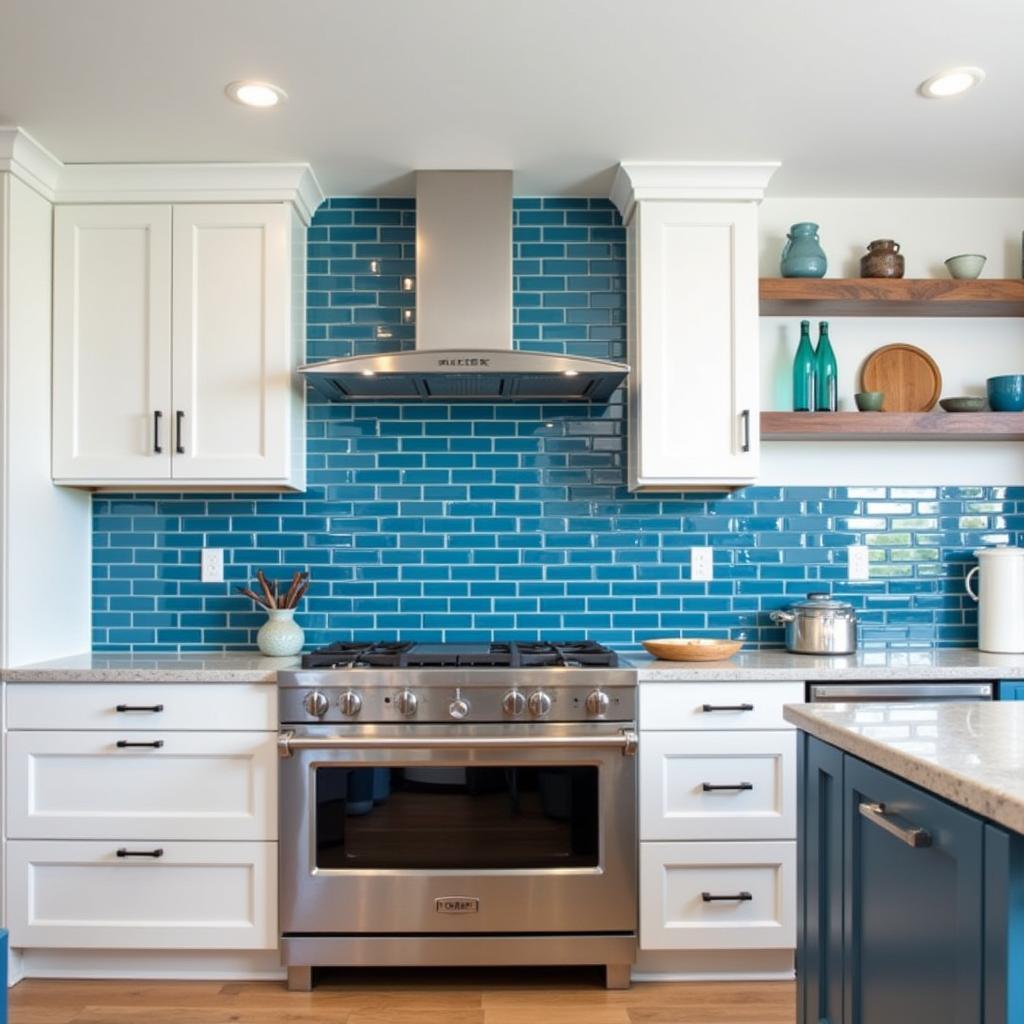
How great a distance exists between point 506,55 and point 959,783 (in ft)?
6.57

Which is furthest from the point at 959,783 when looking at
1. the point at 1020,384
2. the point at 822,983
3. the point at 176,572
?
the point at 176,572

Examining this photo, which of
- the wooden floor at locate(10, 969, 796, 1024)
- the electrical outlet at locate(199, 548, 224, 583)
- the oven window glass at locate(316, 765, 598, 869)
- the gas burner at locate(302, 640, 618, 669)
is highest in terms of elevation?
the electrical outlet at locate(199, 548, 224, 583)

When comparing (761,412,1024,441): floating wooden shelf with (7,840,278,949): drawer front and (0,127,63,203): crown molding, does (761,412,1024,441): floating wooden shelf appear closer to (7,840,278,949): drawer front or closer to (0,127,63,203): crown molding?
(7,840,278,949): drawer front

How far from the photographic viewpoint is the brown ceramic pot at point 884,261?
3.10 meters

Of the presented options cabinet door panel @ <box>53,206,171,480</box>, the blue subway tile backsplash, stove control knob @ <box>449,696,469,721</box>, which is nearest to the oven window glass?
stove control knob @ <box>449,696,469,721</box>

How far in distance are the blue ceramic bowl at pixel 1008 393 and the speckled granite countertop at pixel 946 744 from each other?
1.80 metres

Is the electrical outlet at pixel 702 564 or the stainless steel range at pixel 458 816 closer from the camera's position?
the stainless steel range at pixel 458 816

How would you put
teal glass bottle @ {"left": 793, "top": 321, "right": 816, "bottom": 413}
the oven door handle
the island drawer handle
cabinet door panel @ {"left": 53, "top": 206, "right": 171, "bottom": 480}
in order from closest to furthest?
1. the island drawer handle
2. the oven door handle
3. cabinet door panel @ {"left": 53, "top": 206, "right": 171, "bottom": 480}
4. teal glass bottle @ {"left": 793, "top": 321, "right": 816, "bottom": 413}

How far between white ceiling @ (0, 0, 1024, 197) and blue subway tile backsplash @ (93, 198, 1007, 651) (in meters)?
0.32

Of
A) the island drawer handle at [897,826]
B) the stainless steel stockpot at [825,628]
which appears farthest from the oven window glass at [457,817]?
the island drawer handle at [897,826]

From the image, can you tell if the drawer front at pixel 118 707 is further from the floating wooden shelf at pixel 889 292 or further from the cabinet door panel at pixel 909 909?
the floating wooden shelf at pixel 889 292

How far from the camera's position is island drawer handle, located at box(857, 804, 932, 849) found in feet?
3.80

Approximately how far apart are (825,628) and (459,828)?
133cm

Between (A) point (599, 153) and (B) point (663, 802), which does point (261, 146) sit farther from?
(B) point (663, 802)
